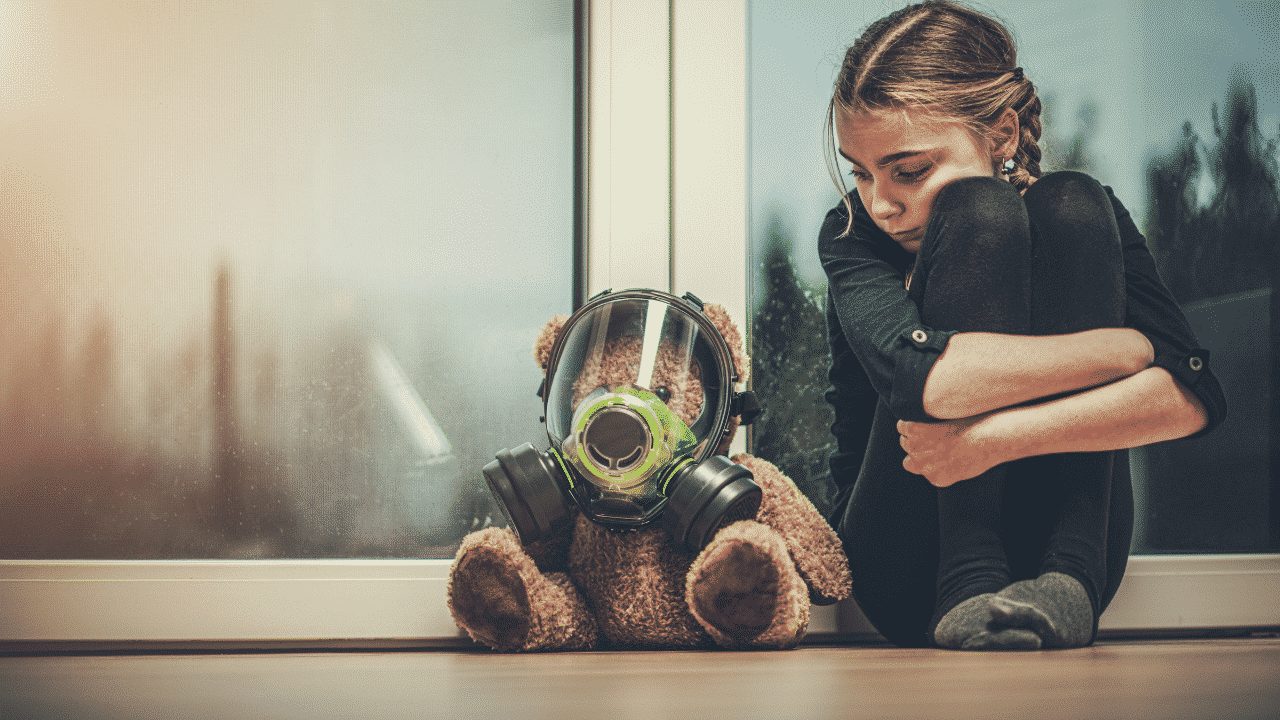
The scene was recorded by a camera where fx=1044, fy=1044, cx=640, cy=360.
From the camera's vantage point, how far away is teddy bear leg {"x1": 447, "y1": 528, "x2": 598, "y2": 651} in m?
0.91

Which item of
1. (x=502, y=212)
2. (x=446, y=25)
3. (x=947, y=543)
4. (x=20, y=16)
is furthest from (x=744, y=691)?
(x=20, y=16)

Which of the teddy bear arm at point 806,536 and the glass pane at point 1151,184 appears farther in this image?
the glass pane at point 1151,184

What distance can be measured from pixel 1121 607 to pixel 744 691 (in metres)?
0.78

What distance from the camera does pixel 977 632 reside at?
0.82 metres

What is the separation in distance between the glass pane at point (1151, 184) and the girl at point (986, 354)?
0.17 metres

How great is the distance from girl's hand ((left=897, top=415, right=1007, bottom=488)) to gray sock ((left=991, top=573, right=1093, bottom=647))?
0.34 ft

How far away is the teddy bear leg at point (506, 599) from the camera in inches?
35.9

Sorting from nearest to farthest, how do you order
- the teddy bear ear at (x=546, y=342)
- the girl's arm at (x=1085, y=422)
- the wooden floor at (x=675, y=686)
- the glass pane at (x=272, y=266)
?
the wooden floor at (x=675, y=686), the girl's arm at (x=1085, y=422), the teddy bear ear at (x=546, y=342), the glass pane at (x=272, y=266)

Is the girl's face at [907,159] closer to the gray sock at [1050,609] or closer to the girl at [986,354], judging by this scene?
the girl at [986,354]

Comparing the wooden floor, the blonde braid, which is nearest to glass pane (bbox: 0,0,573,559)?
the wooden floor

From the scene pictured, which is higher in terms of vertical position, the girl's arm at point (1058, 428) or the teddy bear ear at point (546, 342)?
the teddy bear ear at point (546, 342)

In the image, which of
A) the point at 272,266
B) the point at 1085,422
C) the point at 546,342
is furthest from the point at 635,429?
the point at 272,266

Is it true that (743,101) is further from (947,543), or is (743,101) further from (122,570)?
(122,570)

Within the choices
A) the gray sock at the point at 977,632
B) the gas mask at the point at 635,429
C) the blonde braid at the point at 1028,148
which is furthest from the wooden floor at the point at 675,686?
the blonde braid at the point at 1028,148
